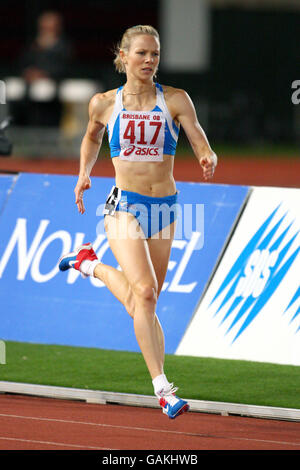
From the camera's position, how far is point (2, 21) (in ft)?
97.9

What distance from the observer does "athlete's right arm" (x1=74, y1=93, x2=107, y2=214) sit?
300 inches

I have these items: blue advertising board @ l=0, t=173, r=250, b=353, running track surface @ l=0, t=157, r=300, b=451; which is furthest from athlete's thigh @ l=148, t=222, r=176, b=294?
blue advertising board @ l=0, t=173, r=250, b=353

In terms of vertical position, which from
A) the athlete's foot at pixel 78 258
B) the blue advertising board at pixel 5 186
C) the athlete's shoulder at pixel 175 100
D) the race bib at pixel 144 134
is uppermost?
the blue advertising board at pixel 5 186

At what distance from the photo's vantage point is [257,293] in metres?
9.17

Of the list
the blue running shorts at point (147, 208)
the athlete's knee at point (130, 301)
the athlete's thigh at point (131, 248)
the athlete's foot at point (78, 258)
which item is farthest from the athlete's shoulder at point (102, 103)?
the athlete's knee at point (130, 301)

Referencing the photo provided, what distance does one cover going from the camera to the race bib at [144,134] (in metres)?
7.47

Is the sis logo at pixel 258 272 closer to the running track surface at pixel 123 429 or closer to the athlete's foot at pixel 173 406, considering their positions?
the running track surface at pixel 123 429

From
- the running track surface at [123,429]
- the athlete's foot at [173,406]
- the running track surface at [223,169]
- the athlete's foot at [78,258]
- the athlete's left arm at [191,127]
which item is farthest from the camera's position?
the running track surface at [223,169]

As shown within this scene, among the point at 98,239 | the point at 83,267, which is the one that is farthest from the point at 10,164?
the point at 83,267

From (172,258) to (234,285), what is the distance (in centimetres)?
65

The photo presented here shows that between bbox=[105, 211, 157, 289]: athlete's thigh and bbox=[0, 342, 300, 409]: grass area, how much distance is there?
1160 millimetres

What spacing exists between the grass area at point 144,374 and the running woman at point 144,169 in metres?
0.92

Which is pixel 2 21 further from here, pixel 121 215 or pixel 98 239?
pixel 121 215

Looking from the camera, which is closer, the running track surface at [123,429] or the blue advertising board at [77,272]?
the running track surface at [123,429]
